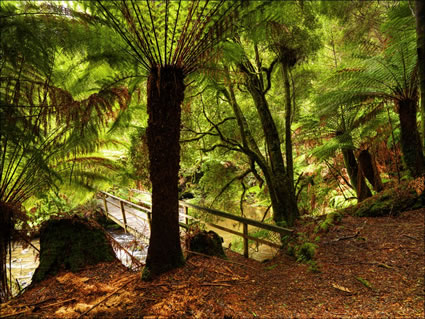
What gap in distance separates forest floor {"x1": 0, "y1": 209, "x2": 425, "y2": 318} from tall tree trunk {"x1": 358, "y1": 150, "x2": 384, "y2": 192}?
158 cm

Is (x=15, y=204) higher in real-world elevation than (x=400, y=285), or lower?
higher

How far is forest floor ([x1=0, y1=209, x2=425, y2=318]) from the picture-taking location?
182 cm

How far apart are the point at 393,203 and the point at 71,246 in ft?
14.8

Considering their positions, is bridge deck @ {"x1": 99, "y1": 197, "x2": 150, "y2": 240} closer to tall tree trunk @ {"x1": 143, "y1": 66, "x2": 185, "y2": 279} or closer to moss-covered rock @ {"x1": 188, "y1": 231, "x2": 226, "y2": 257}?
moss-covered rock @ {"x1": 188, "y1": 231, "x2": 226, "y2": 257}

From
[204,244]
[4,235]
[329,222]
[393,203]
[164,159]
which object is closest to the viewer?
[164,159]

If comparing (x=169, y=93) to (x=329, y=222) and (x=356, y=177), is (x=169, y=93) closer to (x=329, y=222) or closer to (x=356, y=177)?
(x=329, y=222)

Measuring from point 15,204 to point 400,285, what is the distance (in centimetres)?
403

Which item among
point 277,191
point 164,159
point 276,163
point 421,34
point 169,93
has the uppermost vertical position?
point 169,93

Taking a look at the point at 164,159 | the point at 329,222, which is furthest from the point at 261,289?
the point at 329,222

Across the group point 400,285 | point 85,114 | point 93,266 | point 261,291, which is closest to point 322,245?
point 400,285

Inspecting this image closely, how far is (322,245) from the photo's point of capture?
10.6 feet

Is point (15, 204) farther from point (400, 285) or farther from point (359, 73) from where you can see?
point (359, 73)

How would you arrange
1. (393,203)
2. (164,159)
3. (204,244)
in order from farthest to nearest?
(393,203) → (204,244) → (164,159)

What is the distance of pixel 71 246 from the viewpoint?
9.48ft
